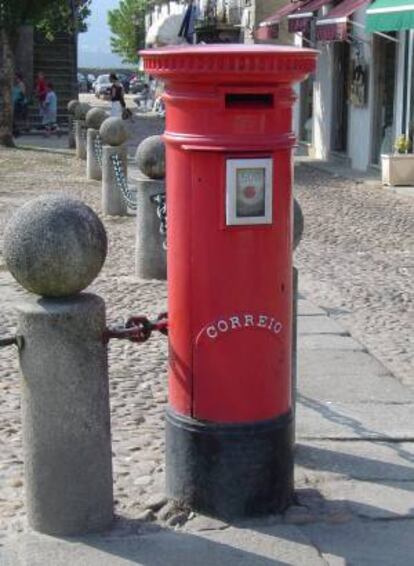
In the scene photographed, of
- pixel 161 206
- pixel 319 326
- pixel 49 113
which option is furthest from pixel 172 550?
pixel 49 113

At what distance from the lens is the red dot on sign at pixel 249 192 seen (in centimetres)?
418

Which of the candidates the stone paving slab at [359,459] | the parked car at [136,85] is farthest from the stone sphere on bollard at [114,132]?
the parked car at [136,85]

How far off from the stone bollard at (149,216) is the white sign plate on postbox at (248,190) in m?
5.31

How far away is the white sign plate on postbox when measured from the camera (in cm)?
416

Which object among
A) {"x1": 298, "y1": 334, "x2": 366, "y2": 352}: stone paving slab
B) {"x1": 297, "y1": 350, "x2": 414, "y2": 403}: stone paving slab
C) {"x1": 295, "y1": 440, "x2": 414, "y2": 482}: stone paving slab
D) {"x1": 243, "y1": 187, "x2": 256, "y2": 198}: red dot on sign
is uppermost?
{"x1": 243, "y1": 187, "x2": 256, "y2": 198}: red dot on sign

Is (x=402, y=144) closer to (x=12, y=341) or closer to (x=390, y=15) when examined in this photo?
(x=390, y=15)

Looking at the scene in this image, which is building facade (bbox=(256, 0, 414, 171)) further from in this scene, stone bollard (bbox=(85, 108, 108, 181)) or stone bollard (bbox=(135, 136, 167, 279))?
stone bollard (bbox=(135, 136, 167, 279))

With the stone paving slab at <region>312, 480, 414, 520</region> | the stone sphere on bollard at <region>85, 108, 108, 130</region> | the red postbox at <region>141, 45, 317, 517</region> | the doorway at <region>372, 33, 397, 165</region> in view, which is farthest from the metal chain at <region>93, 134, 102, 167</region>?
the red postbox at <region>141, 45, 317, 517</region>

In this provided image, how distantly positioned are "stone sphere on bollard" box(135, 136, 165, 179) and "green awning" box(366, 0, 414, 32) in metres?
7.75

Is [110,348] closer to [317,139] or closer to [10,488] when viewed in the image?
[10,488]

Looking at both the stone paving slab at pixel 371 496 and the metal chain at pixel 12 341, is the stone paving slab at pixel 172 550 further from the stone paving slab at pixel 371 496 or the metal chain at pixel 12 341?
the metal chain at pixel 12 341

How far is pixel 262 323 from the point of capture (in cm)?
428

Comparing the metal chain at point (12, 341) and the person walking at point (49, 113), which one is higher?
the metal chain at point (12, 341)

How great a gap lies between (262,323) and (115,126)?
10317 mm
